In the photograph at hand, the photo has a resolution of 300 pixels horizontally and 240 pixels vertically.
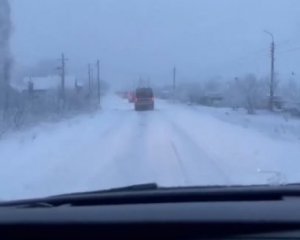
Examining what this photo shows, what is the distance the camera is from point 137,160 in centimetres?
1742

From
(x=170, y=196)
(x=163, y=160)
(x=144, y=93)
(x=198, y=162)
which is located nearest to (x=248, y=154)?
(x=198, y=162)

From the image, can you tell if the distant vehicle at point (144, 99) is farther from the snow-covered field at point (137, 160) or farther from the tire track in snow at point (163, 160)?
the tire track in snow at point (163, 160)

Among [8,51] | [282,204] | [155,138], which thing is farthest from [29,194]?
[8,51]

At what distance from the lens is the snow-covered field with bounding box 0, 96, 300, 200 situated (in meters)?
13.0

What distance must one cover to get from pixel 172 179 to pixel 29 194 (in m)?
3.09

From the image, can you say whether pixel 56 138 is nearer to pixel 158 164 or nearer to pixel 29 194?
pixel 158 164

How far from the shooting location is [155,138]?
83.7 feet

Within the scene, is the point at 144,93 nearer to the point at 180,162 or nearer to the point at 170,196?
the point at 180,162

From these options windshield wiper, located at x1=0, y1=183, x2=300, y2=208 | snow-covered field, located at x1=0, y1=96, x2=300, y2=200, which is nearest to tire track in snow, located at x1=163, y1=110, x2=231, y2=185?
snow-covered field, located at x1=0, y1=96, x2=300, y2=200

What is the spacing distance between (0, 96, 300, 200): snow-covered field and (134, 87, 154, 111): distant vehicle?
→ 32665 millimetres

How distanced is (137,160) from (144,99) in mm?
45061

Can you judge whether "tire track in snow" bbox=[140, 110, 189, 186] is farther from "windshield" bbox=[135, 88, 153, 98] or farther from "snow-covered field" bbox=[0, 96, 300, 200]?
"windshield" bbox=[135, 88, 153, 98]

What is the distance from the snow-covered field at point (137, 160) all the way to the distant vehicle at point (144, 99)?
3266cm

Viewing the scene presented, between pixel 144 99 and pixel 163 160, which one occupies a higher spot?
pixel 163 160
